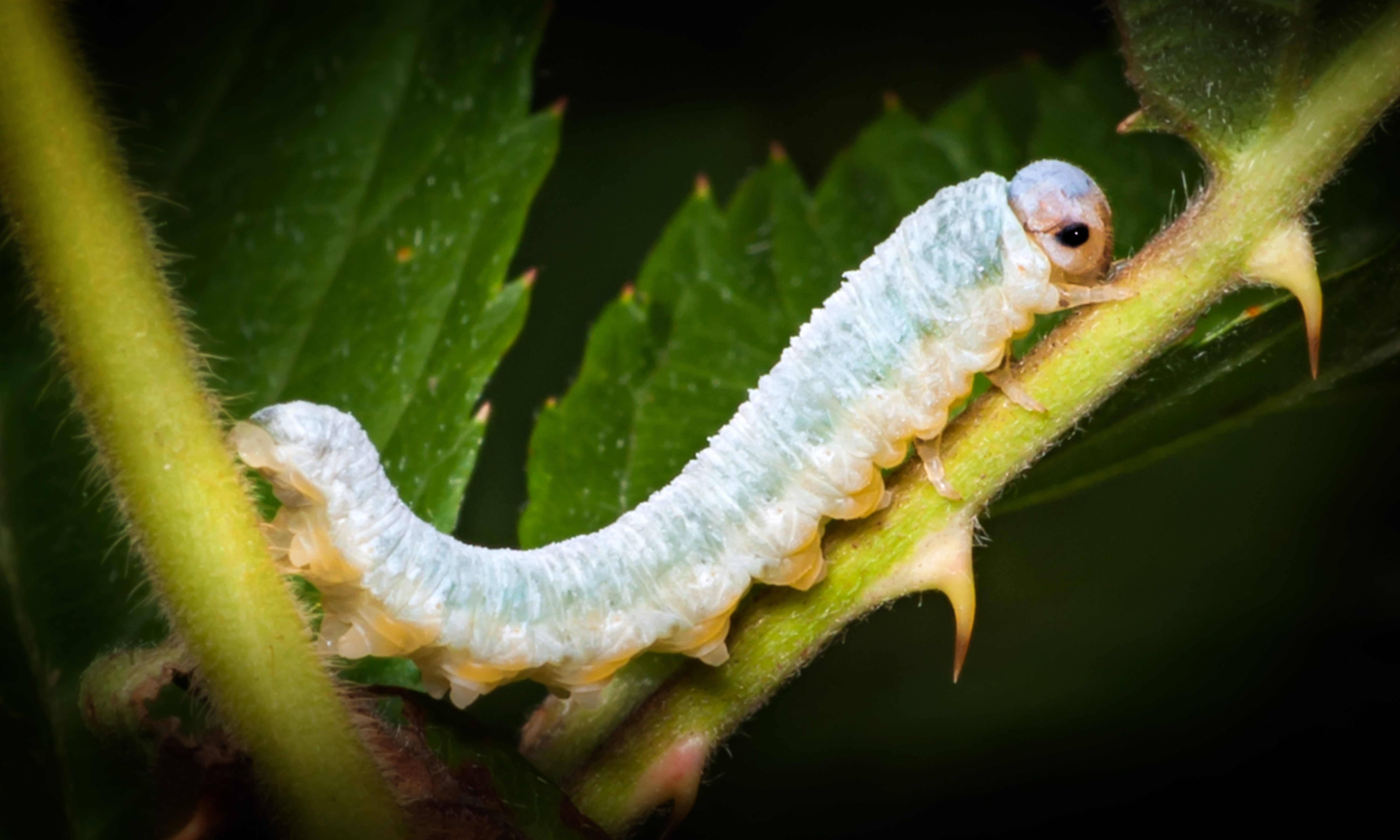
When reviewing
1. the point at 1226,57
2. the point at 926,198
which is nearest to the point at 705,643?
the point at 1226,57

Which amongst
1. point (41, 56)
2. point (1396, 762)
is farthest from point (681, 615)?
point (1396, 762)

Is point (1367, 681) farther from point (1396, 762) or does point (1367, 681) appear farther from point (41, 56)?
point (41, 56)

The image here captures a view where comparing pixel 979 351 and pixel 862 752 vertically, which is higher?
pixel 979 351

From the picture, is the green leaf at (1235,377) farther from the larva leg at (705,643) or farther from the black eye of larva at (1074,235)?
the larva leg at (705,643)

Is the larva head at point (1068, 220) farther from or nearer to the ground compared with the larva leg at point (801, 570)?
farther from the ground

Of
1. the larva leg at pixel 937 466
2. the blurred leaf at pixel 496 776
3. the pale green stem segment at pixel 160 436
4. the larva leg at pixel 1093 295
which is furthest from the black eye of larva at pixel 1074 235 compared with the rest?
the pale green stem segment at pixel 160 436

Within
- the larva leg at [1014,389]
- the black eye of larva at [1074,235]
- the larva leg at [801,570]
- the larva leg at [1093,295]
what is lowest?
the larva leg at [801,570]

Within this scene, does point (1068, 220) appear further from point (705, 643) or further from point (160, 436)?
point (160, 436)
